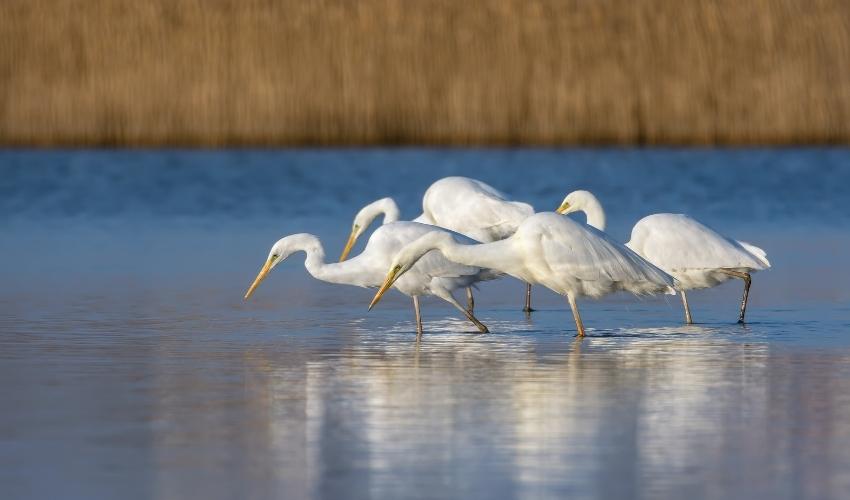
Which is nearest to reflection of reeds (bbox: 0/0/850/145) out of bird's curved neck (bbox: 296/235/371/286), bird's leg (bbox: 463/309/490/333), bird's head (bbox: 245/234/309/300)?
bird's head (bbox: 245/234/309/300)

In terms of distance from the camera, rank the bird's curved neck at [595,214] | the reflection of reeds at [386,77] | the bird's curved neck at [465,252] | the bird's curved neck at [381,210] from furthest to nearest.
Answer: the reflection of reeds at [386,77] < the bird's curved neck at [381,210] < the bird's curved neck at [595,214] < the bird's curved neck at [465,252]

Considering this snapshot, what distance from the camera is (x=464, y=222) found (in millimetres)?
12578

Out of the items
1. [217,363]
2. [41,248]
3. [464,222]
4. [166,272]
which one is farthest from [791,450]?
[41,248]

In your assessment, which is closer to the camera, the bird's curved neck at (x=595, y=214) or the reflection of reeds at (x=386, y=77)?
the bird's curved neck at (x=595, y=214)

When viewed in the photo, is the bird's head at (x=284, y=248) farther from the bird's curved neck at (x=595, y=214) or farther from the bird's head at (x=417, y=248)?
the bird's curved neck at (x=595, y=214)

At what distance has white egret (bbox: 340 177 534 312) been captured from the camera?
12.5 m

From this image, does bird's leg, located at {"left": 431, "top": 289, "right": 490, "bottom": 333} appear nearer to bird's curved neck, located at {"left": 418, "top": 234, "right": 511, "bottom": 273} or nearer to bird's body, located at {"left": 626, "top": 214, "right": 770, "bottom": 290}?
bird's curved neck, located at {"left": 418, "top": 234, "right": 511, "bottom": 273}

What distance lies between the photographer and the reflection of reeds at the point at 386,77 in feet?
76.9

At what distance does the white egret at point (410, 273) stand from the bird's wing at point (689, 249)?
39.3 inches

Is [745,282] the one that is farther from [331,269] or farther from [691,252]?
[331,269]

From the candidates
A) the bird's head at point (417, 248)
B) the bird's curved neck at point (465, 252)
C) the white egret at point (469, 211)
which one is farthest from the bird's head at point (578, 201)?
the bird's head at point (417, 248)

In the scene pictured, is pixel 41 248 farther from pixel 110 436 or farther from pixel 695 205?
pixel 110 436

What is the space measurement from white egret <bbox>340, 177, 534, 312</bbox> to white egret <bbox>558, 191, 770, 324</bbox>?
140 cm

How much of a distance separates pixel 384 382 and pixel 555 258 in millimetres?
2081
